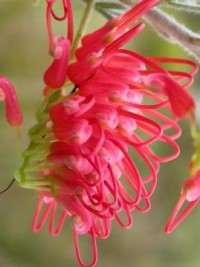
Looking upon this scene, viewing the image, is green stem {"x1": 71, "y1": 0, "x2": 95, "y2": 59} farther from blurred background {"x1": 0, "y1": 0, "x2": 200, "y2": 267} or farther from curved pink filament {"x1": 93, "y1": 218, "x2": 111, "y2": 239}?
blurred background {"x1": 0, "y1": 0, "x2": 200, "y2": 267}

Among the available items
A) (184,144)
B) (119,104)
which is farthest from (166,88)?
(184,144)

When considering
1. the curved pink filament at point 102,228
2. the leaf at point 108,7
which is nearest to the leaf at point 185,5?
the leaf at point 108,7

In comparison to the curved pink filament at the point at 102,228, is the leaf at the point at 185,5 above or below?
above

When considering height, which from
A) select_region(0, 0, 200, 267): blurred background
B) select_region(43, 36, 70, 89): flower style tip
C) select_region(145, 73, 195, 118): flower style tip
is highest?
select_region(145, 73, 195, 118): flower style tip

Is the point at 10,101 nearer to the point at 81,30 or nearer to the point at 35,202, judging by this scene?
the point at 81,30

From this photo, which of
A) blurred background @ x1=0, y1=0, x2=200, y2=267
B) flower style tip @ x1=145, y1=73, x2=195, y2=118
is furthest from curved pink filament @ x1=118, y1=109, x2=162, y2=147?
blurred background @ x1=0, y1=0, x2=200, y2=267

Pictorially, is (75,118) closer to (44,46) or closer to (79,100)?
(79,100)

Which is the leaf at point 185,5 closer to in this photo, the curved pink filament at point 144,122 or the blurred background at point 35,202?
the curved pink filament at point 144,122

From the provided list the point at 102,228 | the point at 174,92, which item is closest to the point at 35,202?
the point at 102,228
